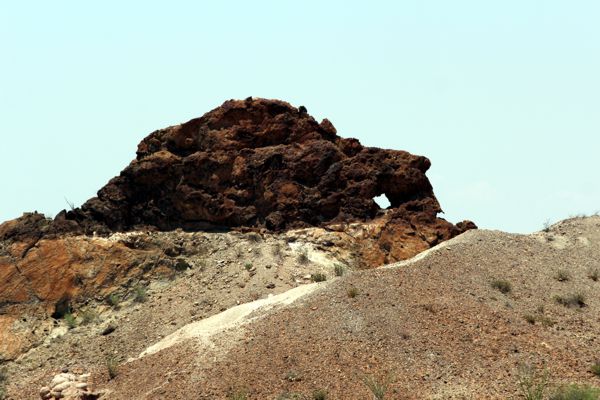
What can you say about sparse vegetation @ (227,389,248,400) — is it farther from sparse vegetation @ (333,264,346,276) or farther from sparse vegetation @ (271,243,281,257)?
sparse vegetation @ (271,243,281,257)

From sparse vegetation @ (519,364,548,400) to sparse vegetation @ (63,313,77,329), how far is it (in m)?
15.0

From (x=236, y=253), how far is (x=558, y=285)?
1060cm

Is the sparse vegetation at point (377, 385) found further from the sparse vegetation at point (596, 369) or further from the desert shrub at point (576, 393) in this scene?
the sparse vegetation at point (596, 369)

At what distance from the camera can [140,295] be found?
2727 centimetres

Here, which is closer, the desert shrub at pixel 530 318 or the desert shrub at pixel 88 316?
the desert shrub at pixel 530 318

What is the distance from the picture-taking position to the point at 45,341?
86.0ft

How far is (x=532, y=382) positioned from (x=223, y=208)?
1567cm

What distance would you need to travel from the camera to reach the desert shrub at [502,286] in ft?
74.8

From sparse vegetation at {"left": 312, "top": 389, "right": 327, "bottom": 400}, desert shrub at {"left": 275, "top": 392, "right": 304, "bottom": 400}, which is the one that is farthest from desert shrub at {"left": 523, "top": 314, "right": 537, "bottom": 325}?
desert shrub at {"left": 275, "top": 392, "right": 304, "bottom": 400}

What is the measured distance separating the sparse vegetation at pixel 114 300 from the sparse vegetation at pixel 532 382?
14.3 m

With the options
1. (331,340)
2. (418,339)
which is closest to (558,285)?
(418,339)

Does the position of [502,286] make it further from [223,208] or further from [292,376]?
[223,208]

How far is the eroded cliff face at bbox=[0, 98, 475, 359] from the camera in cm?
2812

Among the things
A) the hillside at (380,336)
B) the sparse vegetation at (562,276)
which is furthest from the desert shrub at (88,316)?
the sparse vegetation at (562,276)
